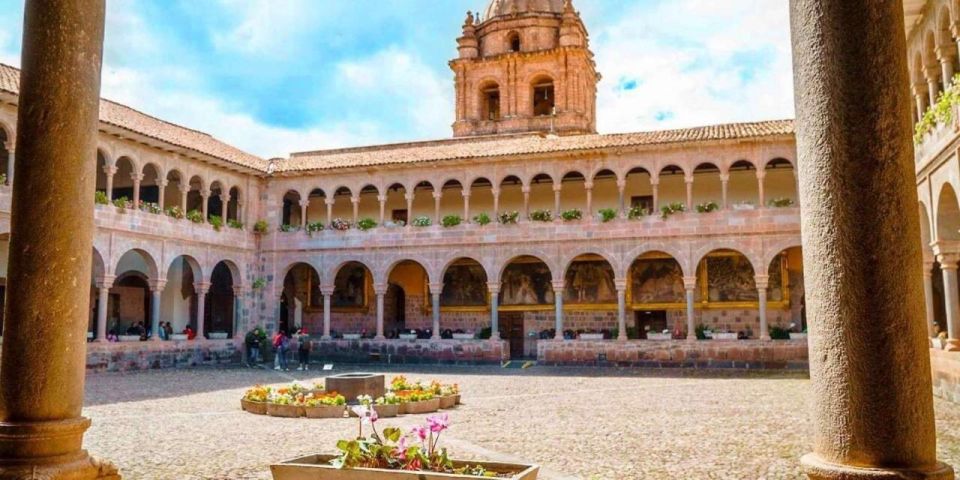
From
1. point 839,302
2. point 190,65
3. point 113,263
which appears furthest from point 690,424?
point 113,263

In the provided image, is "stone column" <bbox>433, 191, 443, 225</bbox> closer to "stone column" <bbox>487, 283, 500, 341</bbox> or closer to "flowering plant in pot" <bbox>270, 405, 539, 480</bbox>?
"stone column" <bbox>487, 283, 500, 341</bbox>

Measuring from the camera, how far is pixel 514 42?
37.5 m

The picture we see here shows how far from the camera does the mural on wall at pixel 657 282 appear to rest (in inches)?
1053

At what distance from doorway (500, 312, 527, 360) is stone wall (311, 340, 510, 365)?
235 centimetres

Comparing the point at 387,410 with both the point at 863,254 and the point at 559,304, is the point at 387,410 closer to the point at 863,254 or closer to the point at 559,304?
the point at 863,254

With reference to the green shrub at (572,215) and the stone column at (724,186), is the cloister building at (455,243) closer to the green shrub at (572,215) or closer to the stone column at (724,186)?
the green shrub at (572,215)

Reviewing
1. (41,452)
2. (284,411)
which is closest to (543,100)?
(284,411)

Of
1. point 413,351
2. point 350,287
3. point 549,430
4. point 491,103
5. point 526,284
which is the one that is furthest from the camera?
point 491,103

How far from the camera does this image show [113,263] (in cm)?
2305

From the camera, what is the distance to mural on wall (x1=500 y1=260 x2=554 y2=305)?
28.5m

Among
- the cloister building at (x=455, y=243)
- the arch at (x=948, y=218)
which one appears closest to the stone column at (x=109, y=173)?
the cloister building at (x=455, y=243)

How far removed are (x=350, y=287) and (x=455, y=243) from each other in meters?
6.05

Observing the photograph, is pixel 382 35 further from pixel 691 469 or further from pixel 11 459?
pixel 11 459

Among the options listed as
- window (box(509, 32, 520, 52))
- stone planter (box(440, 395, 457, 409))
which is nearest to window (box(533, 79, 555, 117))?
window (box(509, 32, 520, 52))
